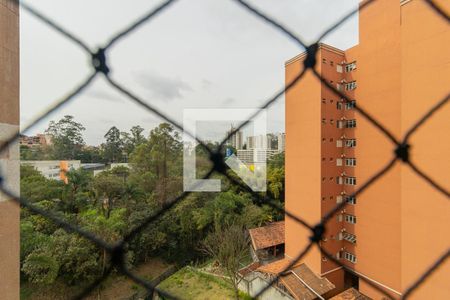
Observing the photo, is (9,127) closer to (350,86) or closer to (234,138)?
(234,138)

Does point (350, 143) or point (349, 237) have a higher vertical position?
point (350, 143)

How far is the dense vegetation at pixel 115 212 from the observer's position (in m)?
3.05

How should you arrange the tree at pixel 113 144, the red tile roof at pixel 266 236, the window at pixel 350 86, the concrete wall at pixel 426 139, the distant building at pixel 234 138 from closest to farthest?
the distant building at pixel 234 138 → the tree at pixel 113 144 → the concrete wall at pixel 426 139 → the window at pixel 350 86 → the red tile roof at pixel 266 236

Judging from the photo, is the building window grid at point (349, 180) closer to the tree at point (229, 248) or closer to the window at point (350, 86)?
the window at point (350, 86)

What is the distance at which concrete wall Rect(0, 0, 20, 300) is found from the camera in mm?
570

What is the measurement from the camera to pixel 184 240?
18.6ft

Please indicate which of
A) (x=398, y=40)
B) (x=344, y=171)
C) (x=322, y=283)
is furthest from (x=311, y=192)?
(x=398, y=40)

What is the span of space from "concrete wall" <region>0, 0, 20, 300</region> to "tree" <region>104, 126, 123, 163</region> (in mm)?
984

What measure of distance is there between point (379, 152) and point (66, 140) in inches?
165

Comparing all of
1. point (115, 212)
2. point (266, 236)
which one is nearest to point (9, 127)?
point (115, 212)

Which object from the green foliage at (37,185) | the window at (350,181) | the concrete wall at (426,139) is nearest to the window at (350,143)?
the window at (350,181)

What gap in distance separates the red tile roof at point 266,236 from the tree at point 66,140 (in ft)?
14.7

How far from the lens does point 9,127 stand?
602 mm

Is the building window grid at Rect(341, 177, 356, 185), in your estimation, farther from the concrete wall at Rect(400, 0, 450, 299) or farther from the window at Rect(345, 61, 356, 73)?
the window at Rect(345, 61, 356, 73)
